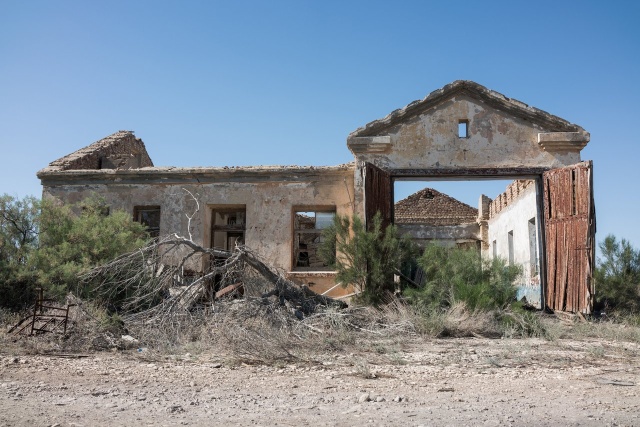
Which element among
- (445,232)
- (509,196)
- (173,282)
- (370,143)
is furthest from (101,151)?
(445,232)

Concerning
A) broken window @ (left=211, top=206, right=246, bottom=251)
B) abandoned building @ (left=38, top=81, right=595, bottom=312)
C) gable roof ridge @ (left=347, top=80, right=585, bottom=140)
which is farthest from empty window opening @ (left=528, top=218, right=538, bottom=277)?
broken window @ (left=211, top=206, right=246, bottom=251)

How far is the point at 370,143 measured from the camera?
1323 cm

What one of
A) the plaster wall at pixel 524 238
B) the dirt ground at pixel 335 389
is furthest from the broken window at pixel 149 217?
the plaster wall at pixel 524 238

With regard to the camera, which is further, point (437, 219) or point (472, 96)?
point (437, 219)

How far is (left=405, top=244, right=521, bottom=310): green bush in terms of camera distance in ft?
34.5

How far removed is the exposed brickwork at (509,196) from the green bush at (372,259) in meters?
6.58

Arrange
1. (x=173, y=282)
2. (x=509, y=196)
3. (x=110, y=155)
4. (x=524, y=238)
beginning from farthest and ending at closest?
(x=509, y=196), (x=524, y=238), (x=110, y=155), (x=173, y=282)

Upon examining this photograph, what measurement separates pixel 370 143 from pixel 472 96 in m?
2.59

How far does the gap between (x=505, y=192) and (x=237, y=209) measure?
409 inches

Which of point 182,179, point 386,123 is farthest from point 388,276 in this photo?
point 182,179

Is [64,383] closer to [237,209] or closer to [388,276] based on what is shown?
[388,276]

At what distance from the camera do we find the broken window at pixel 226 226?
14.5m

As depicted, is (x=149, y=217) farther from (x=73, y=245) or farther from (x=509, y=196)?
(x=509, y=196)

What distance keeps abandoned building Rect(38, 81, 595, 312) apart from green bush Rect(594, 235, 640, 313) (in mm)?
432
